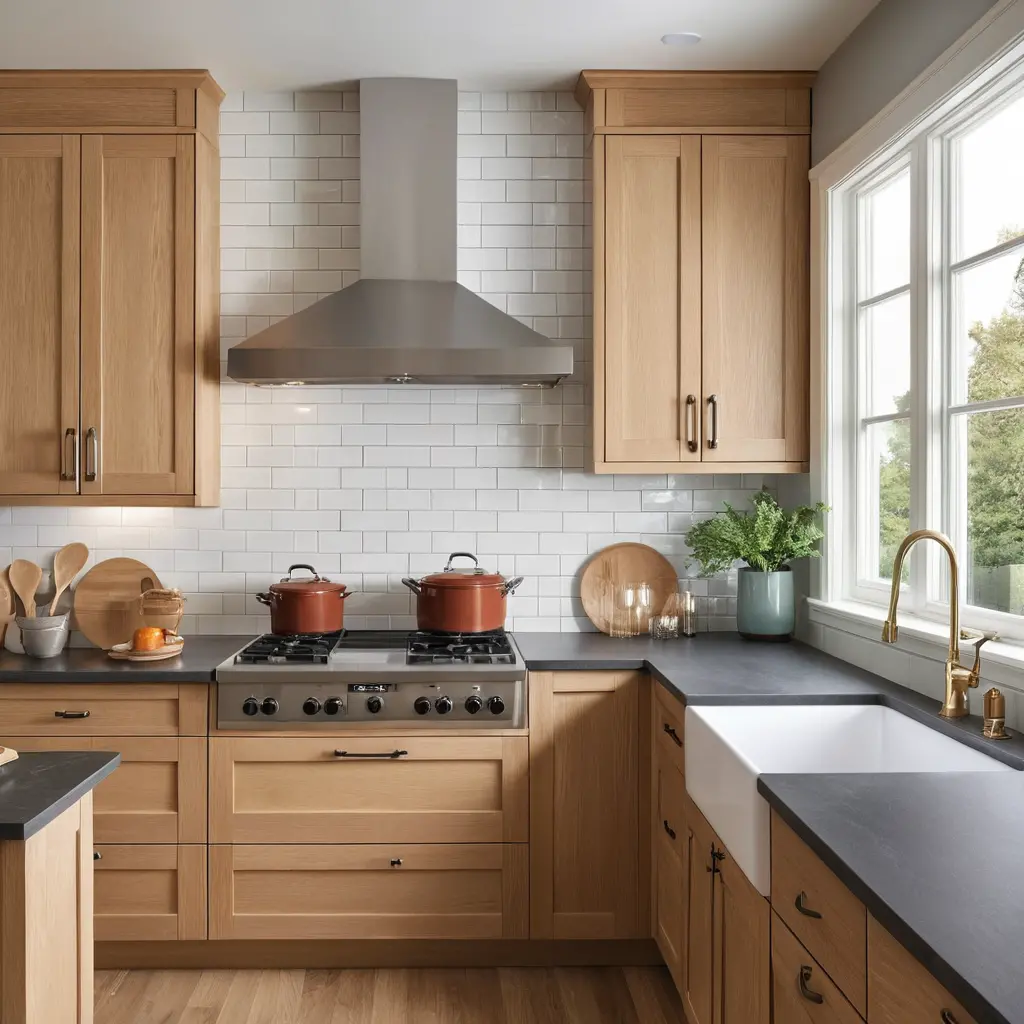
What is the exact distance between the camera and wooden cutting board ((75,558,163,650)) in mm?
3582

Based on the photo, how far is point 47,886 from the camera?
5.54 ft

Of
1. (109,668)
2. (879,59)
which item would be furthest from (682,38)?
(109,668)

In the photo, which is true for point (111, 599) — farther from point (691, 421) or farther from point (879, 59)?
point (879, 59)

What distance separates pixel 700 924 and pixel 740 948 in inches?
15.2

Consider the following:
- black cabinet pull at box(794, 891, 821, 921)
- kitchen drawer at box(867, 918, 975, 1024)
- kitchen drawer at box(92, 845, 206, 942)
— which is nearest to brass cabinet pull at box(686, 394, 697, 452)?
black cabinet pull at box(794, 891, 821, 921)

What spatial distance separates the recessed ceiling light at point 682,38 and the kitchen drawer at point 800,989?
256 cm

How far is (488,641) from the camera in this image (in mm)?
3293

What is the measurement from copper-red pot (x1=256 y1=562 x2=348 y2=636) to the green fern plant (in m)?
1.26

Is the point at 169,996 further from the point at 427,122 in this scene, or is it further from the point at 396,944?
the point at 427,122

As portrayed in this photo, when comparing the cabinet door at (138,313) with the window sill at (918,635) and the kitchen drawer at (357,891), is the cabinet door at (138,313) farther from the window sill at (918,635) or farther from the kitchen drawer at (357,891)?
the window sill at (918,635)

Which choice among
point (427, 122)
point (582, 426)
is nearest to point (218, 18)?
point (427, 122)

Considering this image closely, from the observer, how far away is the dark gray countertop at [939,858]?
109cm

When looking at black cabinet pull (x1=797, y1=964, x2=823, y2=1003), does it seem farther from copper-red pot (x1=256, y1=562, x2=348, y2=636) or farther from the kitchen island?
copper-red pot (x1=256, y1=562, x2=348, y2=636)

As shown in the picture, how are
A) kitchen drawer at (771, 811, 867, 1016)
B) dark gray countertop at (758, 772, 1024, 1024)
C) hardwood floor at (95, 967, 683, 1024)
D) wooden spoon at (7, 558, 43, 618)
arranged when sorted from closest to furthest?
dark gray countertop at (758, 772, 1024, 1024), kitchen drawer at (771, 811, 867, 1016), hardwood floor at (95, 967, 683, 1024), wooden spoon at (7, 558, 43, 618)
